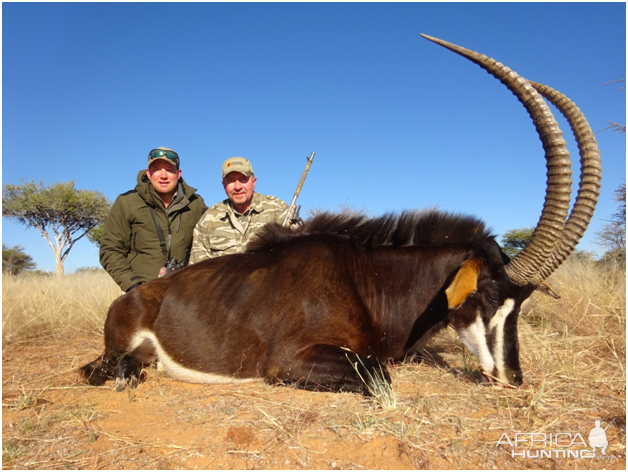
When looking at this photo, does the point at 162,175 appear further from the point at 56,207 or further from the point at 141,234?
the point at 56,207

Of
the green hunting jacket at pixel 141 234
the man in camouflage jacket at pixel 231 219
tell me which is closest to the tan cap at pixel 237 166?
the man in camouflage jacket at pixel 231 219

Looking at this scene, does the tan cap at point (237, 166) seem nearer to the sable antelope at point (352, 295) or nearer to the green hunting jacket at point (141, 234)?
the green hunting jacket at point (141, 234)

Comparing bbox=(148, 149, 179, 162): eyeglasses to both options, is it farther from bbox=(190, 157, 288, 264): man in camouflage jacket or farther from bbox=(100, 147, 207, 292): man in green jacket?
bbox=(190, 157, 288, 264): man in camouflage jacket

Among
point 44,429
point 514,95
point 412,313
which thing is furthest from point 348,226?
point 44,429

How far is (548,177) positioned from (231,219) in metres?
4.02

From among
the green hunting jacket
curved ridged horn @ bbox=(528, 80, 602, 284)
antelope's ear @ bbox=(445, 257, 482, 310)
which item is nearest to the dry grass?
the green hunting jacket

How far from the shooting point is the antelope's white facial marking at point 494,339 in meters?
3.21

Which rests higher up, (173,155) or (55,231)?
(173,155)

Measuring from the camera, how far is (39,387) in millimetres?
3725

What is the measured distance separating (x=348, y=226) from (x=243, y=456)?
2.38m

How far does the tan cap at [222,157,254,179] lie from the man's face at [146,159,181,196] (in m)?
0.72

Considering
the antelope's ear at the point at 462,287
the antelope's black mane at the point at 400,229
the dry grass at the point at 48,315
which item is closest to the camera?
the antelope's ear at the point at 462,287

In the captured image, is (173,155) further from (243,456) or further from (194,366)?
(243,456)

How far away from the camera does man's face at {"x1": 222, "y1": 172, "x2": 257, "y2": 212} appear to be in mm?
5730
